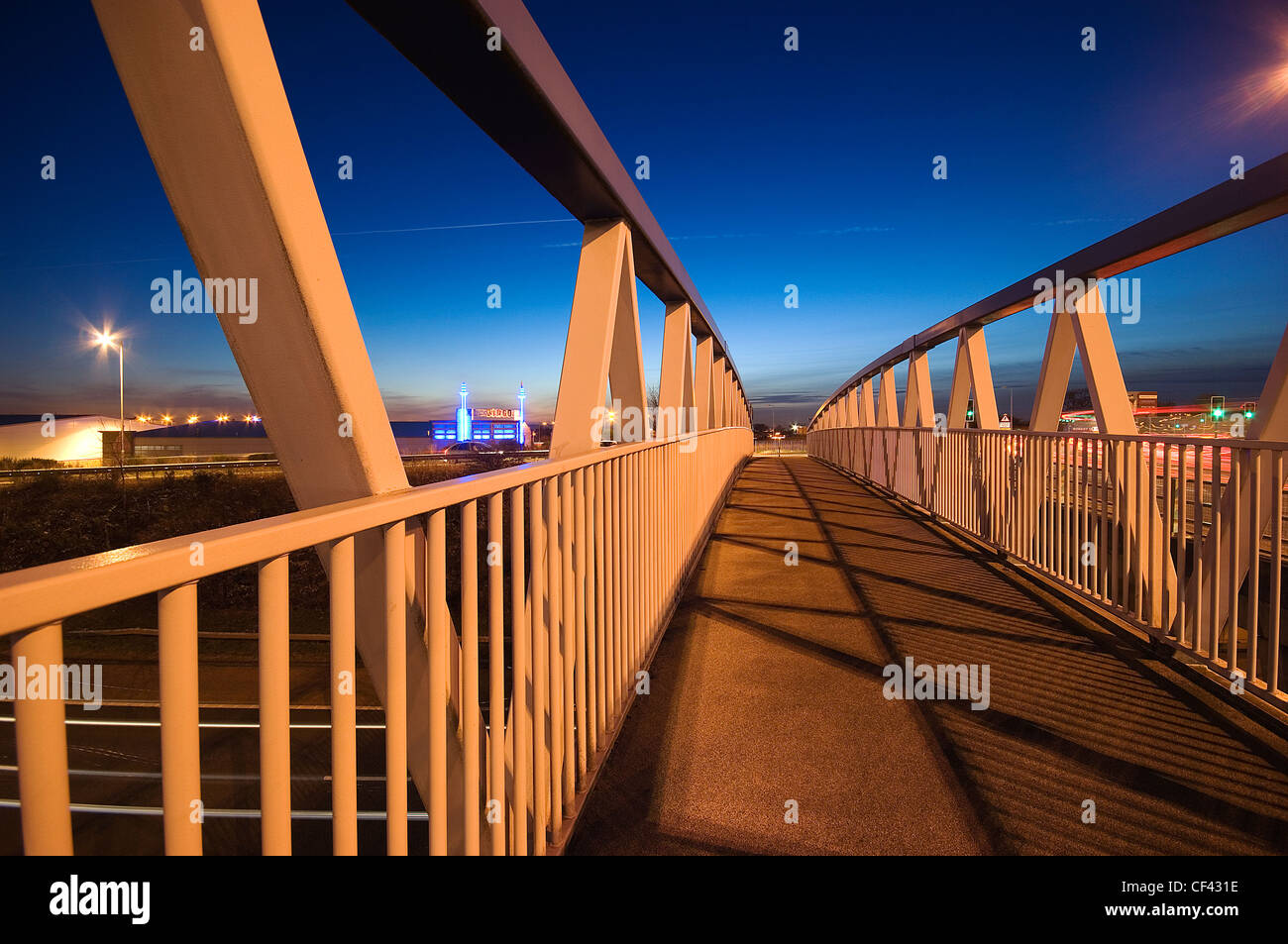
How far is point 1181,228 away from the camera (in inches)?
181

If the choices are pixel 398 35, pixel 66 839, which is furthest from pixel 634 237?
pixel 66 839

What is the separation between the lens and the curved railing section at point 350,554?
2.50 feet

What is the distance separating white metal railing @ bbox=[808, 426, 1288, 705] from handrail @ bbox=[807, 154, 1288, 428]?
1521 millimetres

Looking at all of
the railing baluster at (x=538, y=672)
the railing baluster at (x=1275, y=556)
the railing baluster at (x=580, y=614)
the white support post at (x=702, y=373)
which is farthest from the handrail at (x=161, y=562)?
the white support post at (x=702, y=373)

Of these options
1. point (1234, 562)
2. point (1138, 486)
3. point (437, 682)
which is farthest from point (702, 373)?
point (437, 682)

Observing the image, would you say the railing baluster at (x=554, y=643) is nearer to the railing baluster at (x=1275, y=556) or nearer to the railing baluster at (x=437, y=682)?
the railing baluster at (x=437, y=682)

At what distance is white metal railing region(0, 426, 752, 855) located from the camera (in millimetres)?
650

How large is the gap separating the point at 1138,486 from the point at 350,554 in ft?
14.7

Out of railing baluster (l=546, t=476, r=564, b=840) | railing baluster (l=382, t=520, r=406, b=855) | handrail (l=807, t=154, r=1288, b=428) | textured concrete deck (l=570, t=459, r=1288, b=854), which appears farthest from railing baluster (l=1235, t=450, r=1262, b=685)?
railing baluster (l=382, t=520, r=406, b=855)

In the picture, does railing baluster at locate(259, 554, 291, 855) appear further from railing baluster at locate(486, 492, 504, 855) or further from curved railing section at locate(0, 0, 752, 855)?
railing baluster at locate(486, 492, 504, 855)

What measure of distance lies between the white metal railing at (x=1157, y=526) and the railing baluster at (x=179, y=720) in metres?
3.62

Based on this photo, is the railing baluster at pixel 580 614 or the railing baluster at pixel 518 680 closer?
the railing baluster at pixel 518 680
